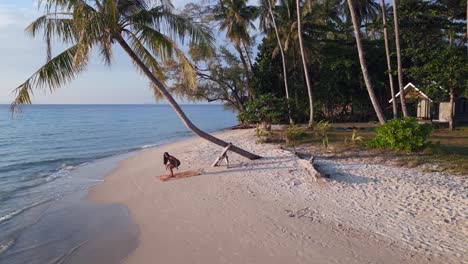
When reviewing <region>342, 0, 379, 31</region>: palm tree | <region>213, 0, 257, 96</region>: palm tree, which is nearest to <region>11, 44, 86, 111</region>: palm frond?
<region>213, 0, 257, 96</region>: palm tree

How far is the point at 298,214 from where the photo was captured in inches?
259

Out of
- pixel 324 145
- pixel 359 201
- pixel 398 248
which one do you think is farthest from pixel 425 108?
pixel 398 248

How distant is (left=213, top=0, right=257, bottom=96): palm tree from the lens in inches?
984

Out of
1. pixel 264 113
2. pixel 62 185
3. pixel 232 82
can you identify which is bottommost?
pixel 62 185

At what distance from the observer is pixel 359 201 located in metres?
7.09

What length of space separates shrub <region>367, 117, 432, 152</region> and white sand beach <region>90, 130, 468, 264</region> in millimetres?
1724

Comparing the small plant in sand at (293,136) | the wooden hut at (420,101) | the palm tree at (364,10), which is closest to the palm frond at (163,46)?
the small plant in sand at (293,136)

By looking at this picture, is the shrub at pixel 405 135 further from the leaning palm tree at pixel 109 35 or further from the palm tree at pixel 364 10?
the palm tree at pixel 364 10

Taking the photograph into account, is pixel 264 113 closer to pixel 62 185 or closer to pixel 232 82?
pixel 62 185

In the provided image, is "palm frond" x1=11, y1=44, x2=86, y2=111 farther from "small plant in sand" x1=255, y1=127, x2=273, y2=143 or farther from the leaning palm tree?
"small plant in sand" x1=255, y1=127, x2=273, y2=143

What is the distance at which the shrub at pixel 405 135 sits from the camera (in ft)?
35.4

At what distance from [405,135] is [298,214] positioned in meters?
6.36

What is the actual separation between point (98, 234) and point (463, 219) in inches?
268

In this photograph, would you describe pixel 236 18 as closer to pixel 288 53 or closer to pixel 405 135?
pixel 288 53
